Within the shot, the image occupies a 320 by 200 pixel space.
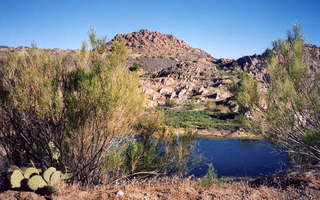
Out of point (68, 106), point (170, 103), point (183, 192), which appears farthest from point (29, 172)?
point (170, 103)

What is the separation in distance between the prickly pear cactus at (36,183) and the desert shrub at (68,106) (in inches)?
42.8

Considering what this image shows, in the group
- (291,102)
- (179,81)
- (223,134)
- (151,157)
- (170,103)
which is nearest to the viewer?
(291,102)

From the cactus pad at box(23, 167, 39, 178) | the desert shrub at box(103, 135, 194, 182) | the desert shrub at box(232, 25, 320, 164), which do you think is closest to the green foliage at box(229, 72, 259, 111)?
the desert shrub at box(232, 25, 320, 164)

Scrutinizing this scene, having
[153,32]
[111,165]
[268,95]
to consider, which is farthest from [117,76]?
[153,32]

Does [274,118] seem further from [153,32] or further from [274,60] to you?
[153,32]

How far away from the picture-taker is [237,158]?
27422 mm

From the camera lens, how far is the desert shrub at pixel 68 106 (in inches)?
290

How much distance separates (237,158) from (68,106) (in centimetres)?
2295

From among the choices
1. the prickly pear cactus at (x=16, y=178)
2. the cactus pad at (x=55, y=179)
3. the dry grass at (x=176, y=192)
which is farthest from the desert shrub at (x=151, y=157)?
the prickly pear cactus at (x=16, y=178)

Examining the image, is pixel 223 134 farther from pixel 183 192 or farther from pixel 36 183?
pixel 36 183

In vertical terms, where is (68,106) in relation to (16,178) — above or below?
above

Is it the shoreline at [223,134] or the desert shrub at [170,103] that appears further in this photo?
the desert shrub at [170,103]

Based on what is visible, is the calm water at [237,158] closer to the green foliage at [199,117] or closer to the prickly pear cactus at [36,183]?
the green foliage at [199,117]

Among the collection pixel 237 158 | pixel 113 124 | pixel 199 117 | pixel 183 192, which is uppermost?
pixel 113 124
